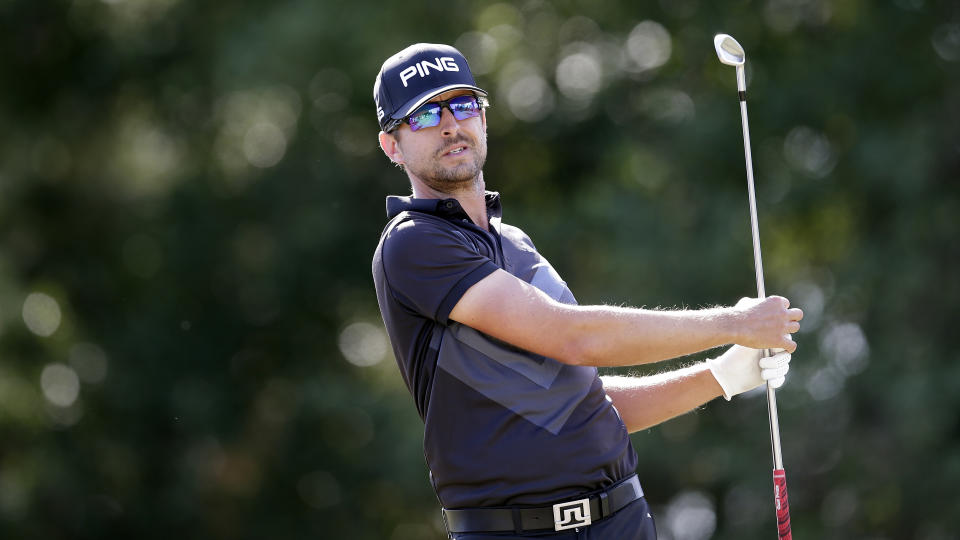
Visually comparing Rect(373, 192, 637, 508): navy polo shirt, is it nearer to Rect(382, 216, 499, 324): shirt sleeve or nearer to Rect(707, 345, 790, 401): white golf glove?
Rect(382, 216, 499, 324): shirt sleeve

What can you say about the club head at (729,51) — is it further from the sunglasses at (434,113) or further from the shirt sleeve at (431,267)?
the shirt sleeve at (431,267)

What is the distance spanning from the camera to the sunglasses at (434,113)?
4023 mm

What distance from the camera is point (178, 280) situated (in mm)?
15016

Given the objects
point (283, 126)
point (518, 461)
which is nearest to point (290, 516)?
point (283, 126)

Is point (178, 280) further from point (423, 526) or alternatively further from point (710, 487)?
point (710, 487)

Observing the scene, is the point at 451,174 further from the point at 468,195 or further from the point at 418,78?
the point at 418,78

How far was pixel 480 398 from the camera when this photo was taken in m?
3.64

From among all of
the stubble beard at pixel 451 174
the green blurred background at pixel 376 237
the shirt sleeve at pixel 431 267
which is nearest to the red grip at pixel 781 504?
the shirt sleeve at pixel 431 267

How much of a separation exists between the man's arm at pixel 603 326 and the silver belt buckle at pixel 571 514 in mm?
355

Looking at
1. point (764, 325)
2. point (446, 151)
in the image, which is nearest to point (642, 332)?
point (764, 325)

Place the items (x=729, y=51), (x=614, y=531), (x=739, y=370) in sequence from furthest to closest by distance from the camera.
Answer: (x=729, y=51) → (x=739, y=370) → (x=614, y=531)

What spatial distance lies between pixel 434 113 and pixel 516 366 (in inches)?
30.7

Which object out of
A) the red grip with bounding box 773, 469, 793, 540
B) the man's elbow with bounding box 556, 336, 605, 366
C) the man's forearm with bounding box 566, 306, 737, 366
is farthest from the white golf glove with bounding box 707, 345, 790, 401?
the man's elbow with bounding box 556, 336, 605, 366

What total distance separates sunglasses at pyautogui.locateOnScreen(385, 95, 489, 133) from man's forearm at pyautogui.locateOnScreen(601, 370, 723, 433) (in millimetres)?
883
